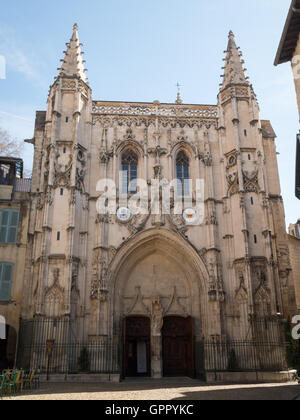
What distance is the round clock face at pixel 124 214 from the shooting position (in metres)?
19.9

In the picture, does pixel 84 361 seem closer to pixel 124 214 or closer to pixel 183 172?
pixel 124 214

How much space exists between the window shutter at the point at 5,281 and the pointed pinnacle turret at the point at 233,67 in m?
14.9

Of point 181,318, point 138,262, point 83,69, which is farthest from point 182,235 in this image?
point 83,69

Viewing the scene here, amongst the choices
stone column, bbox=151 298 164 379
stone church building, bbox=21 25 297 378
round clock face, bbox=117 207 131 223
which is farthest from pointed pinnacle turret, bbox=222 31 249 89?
stone column, bbox=151 298 164 379

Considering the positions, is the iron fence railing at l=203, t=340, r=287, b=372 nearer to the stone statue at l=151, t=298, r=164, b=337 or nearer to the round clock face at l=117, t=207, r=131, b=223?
the stone statue at l=151, t=298, r=164, b=337

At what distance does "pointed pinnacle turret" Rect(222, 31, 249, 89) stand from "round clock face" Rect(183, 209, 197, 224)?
298 inches

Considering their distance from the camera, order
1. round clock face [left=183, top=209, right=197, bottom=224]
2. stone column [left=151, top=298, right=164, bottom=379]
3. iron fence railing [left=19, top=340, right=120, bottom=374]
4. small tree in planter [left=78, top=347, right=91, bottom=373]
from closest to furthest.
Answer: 1. iron fence railing [left=19, top=340, right=120, bottom=374]
2. small tree in planter [left=78, top=347, right=91, bottom=373]
3. stone column [left=151, top=298, right=164, bottom=379]
4. round clock face [left=183, top=209, right=197, bottom=224]

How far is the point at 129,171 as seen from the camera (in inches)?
843

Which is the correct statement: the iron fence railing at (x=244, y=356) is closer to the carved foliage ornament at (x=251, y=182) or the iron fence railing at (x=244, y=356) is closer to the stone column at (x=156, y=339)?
the stone column at (x=156, y=339)

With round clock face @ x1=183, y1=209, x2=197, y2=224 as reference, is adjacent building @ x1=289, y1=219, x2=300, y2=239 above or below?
above

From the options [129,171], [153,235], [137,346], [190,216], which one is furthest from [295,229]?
[137,346]

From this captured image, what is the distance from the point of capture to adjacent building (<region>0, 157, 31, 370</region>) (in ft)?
61.7

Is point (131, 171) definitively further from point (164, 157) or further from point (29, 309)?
point (29, 309)

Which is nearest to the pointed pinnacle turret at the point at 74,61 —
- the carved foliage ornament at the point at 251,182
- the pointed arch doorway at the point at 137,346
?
the carved foliage ornament at the point at 251,182
